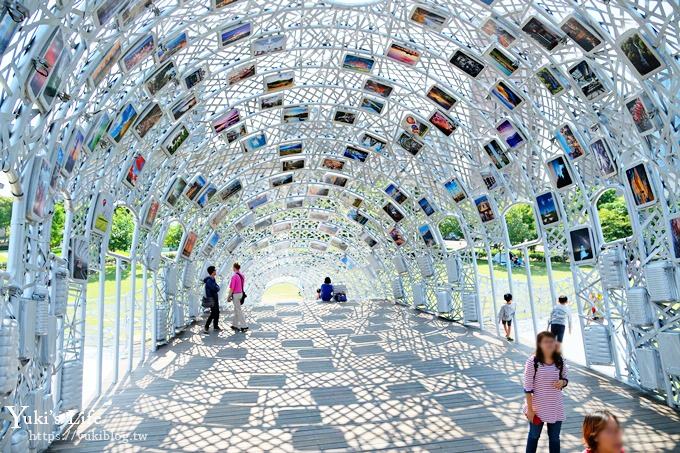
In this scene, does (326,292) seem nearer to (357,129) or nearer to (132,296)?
(357,129)

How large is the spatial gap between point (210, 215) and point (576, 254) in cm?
1742

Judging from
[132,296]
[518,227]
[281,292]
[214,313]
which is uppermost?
[518,227]

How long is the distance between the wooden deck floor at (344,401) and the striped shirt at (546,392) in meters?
2.35

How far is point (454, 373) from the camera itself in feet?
42.4

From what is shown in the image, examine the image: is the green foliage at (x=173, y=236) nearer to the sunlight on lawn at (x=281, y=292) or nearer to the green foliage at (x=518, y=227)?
the sunlight on lawn at (x=281, y=292)

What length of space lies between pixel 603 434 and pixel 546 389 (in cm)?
235

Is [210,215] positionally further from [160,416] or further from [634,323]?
[634,323]

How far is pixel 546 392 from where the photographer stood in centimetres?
574

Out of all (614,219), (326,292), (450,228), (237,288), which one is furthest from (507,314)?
(450,228)

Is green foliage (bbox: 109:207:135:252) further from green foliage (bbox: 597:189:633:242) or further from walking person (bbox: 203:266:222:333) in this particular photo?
green foliage (bbox: 597:189:633:242)

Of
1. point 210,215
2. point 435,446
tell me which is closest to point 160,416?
point 435,446

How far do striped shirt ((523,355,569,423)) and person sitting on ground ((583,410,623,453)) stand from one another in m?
2.16

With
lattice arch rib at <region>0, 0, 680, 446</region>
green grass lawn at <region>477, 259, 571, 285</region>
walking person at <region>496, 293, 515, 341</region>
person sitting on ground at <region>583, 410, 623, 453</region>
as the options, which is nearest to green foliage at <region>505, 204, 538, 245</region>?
green grass lawn at <region>477, 259, 571, 285</region>

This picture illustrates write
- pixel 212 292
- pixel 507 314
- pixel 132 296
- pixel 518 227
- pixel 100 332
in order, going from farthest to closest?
pixel 518 227 < pixel 212 292 < pixel 507 314 < pixel 132 296 < pixel 100 332
